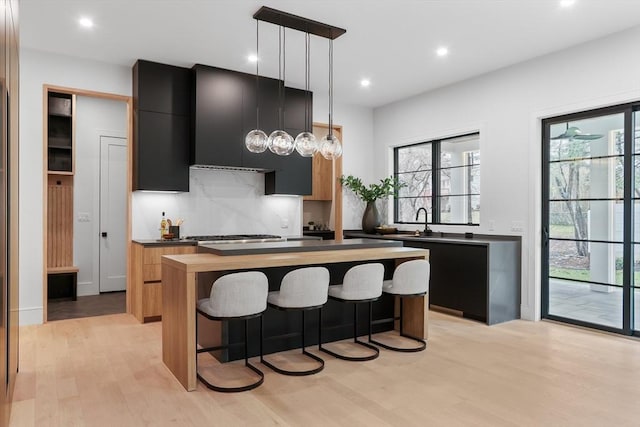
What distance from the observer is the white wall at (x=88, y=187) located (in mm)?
6578

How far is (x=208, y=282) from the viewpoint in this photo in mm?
3748

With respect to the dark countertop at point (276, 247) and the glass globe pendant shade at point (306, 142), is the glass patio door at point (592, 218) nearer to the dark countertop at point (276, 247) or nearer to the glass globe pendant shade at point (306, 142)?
the dark countertop at point (276, 247)

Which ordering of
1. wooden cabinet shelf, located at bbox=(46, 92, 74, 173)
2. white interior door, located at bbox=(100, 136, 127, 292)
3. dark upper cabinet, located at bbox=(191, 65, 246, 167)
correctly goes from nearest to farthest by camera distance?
dark upper cabinet, located at bbox=(191, 65, 246, 167) → wooden cabinet shelf, located at bbox=(46, 92, 74, 173) → white interior door, located at bbox=(100, 136, 127, 292)

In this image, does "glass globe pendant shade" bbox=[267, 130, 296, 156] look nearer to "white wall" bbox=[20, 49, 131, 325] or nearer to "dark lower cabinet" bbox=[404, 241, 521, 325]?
"dark lower cabinet" bbox=[404, 241, 521, 325]

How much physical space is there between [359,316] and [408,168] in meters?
3.22

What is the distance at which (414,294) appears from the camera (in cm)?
401

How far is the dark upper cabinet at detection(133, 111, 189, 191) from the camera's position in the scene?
5137 mm

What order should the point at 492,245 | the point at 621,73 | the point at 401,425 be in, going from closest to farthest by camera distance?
the point at 401,425 < the point at 621,73 < the point at 492,245

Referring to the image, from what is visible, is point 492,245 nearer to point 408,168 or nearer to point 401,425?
point 408,168

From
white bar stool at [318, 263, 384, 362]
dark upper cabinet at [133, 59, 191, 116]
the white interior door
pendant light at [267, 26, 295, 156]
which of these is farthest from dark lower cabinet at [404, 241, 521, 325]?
the white interior door

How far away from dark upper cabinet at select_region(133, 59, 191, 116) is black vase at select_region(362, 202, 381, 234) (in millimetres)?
2998

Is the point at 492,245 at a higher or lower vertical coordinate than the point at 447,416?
higher

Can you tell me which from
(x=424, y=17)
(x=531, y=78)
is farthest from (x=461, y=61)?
(x=424, y=17)

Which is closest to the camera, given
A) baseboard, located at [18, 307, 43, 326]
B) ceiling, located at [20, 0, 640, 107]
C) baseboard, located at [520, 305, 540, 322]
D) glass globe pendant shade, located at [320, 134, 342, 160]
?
ceiling, located at [20, 0, 640, 107]
